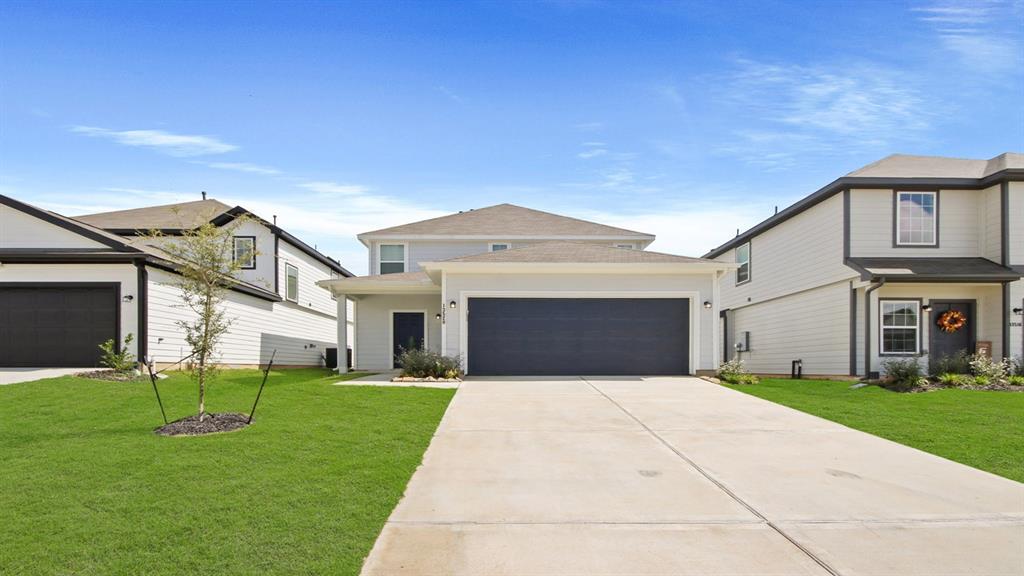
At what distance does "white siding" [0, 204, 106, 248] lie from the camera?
1448cm

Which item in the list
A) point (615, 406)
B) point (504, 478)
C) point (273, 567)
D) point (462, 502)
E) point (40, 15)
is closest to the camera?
point (273, 567)

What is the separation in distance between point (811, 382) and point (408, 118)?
1185 cm

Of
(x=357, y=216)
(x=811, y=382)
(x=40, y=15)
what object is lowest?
(x=811, y=382)

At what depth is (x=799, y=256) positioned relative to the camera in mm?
17891

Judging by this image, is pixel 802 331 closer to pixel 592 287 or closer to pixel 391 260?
pixel 592 287

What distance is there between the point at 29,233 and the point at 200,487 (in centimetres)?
1338

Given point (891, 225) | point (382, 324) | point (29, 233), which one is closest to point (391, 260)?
point (382, 324)

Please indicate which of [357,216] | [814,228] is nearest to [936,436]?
[814,228]

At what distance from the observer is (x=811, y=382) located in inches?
578

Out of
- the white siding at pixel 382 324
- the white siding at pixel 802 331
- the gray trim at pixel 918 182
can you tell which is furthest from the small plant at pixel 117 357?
the gray trim at pixel 918 182

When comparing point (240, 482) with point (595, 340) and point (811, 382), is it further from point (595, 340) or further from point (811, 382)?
point (811, 382)

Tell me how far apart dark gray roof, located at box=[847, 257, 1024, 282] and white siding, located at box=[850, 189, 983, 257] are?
0.22 meters

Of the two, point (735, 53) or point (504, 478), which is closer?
point (504, 478)

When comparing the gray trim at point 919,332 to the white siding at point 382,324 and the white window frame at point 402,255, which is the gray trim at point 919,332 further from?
the white window frame at point 402,255
